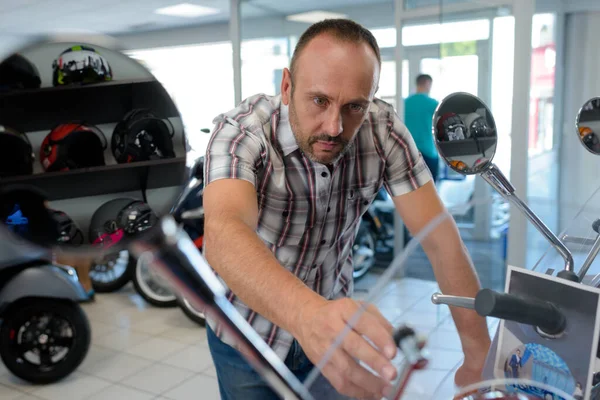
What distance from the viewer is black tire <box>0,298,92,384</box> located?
95.7 inches

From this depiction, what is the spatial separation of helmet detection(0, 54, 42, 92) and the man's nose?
1.15 ft

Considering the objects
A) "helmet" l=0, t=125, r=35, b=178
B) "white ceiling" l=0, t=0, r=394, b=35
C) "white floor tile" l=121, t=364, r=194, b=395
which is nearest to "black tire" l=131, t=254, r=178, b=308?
"white floor tile" l=121, t=364, r=194, b=395

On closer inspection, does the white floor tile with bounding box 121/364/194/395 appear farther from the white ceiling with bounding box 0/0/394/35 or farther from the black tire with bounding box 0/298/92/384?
the white ceiling with bounding box 0/0/394/35

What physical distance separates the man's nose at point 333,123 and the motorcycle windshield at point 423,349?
0.14 metres

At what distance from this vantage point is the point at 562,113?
154 inches

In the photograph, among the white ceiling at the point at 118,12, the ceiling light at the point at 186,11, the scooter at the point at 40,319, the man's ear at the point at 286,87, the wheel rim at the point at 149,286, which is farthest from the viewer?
the ceiling light at the point at 186,11

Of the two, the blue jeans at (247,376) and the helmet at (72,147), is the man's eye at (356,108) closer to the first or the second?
the blue jeans at (247,376)

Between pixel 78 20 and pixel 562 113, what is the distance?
544 centimetres

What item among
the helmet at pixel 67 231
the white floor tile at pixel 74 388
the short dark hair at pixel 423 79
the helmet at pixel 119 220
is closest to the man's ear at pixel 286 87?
the helmet at pixel 119 220

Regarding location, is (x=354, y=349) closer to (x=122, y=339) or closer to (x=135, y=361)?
(x=135, y=361)

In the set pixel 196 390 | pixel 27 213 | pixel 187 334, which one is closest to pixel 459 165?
pixel 27 213

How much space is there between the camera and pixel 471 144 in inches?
26.4

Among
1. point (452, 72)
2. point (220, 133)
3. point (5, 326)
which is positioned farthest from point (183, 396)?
point (452, 72)

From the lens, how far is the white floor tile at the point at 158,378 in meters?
2.55
